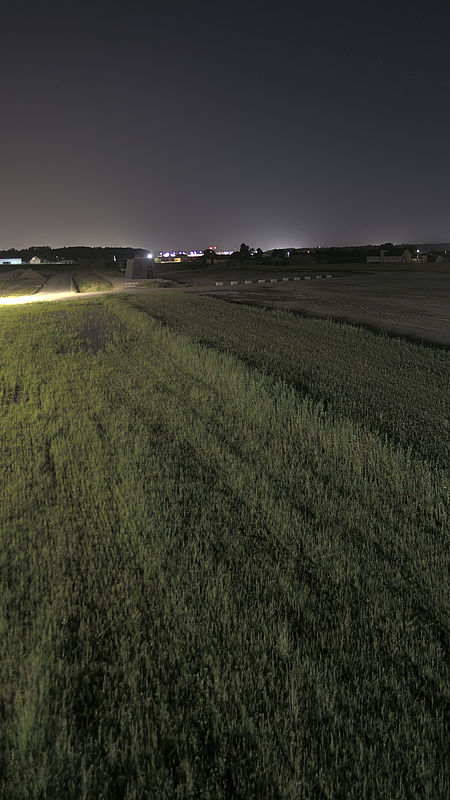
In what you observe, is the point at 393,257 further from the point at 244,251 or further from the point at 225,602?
the point at 225,602

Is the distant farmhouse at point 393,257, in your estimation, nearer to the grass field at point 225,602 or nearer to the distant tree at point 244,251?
the distant tree at point 244,251

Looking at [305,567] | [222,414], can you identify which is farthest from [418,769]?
[222,414]

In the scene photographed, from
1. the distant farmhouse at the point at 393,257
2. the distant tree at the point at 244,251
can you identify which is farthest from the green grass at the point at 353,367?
the distant tree at the point at 244,251

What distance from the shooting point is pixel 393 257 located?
108500 millimetres

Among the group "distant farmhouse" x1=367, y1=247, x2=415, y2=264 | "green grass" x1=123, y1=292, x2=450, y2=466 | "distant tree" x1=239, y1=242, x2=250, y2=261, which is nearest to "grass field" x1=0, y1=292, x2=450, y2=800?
"green grass" x1=123, y1=292, x2=450, y2=466

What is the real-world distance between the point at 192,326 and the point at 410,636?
1860cm

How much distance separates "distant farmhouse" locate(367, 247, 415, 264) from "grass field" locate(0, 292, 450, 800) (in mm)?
106503

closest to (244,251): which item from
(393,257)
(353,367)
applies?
(393,257)

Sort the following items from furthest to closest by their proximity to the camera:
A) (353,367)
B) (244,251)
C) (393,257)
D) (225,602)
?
(244,251) → (393,257) → (353,367) → (225,602)

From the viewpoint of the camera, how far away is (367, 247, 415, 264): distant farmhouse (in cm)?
10519

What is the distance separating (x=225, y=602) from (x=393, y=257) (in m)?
118

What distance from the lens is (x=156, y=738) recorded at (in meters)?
2.70

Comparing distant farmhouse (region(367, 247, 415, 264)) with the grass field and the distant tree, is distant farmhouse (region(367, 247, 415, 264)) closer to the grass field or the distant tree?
the distant tree

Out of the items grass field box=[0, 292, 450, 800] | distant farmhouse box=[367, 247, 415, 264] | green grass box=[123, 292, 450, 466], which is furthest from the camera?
distant farmhouse box=[367, 247, 415, 264]
